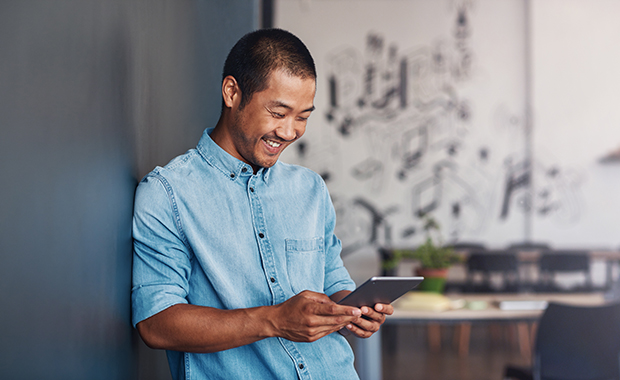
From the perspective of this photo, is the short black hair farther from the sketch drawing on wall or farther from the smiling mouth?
the sketch drawing on wall

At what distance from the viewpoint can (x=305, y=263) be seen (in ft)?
4.06

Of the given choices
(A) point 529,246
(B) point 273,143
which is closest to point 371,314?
(B) point 273,143

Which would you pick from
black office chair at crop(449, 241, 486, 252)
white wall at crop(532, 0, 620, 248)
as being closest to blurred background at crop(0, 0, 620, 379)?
white wall at crop(532, 0, 620, 248)

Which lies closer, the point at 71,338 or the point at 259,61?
the point at 71,338

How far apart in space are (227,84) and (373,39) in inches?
243

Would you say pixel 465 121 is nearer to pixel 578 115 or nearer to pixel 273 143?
pixel 578 115

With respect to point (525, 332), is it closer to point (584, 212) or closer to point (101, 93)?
point (584, 212)

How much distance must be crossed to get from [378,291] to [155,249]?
18.7 inches

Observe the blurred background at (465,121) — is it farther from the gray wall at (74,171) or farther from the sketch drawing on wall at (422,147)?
the gray wall at (74,171)

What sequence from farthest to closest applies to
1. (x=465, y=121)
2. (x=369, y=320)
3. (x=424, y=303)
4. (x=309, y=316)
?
(x=465, y=121) < (x=424, y=303) < (x=369, y=320) < (x=309, y=316)

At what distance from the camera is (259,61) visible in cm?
114

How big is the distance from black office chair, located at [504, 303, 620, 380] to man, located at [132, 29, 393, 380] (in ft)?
5.03

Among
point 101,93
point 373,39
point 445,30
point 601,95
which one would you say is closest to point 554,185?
point 601,95

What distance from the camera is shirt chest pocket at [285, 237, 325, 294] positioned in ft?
3.95
